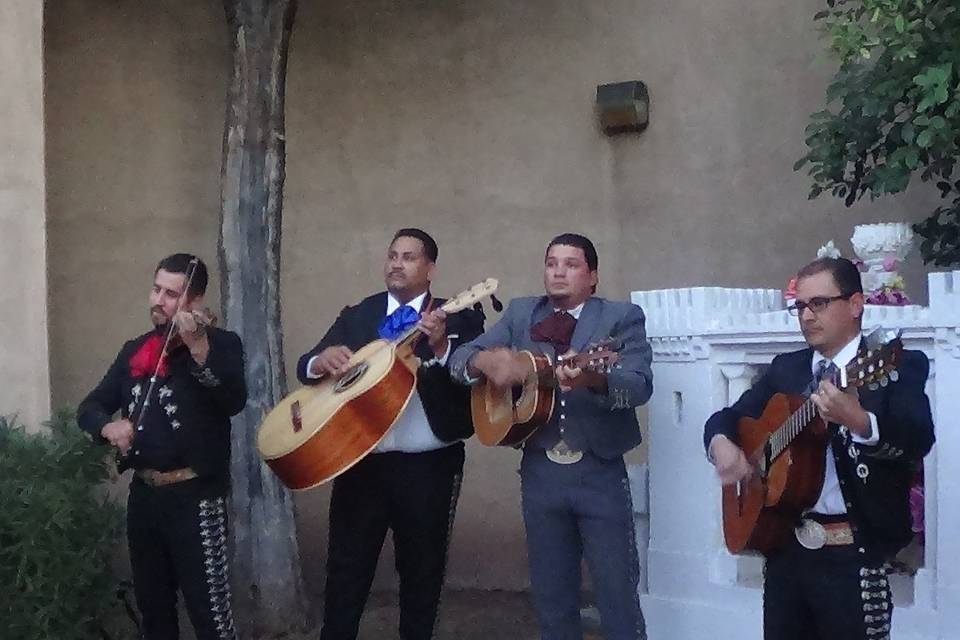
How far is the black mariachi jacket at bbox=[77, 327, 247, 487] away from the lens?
12.8 ft

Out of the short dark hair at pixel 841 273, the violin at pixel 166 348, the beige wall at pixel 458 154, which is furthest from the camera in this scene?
the beige wall at pixel 458 154

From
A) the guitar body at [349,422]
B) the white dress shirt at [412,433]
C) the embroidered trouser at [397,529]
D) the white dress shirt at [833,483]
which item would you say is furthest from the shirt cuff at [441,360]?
the white dress shirt at [833,483]

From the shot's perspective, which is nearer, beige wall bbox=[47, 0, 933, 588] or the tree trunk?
the tree trunk

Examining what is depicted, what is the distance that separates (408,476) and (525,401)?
66 cm

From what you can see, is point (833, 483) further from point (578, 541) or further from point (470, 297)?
point (470, 297)

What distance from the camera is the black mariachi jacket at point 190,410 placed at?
3.89 meters

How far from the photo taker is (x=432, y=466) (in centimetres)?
418

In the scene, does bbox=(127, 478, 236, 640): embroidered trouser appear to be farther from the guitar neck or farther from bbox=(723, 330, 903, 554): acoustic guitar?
the guitar neck

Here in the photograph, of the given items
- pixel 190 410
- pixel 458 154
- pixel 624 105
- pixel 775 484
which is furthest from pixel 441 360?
pixel 458 154

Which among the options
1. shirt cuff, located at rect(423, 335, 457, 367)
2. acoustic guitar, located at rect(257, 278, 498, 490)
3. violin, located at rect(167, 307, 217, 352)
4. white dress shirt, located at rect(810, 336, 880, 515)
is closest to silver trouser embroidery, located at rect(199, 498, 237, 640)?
acoustic guitar, located at rect(257, 278, 498, 490)

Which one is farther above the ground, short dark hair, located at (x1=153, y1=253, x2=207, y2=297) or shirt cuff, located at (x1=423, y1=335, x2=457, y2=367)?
short dark hair, located at (x1=153, y1=253, x2=207, y2=297)

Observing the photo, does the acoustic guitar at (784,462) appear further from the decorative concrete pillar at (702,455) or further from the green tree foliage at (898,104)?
the green tree foliage at (898,104)

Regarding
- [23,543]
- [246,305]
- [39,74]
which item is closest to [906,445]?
[23,543]

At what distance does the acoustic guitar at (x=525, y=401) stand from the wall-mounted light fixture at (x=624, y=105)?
2705 millimetres
